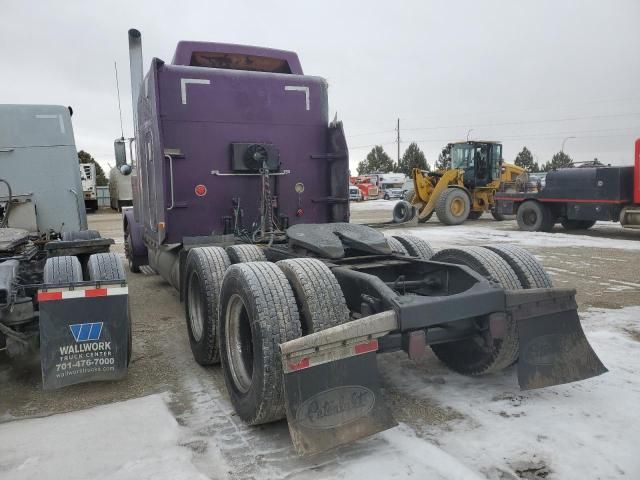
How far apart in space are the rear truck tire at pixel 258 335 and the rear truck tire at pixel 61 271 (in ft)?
4.05

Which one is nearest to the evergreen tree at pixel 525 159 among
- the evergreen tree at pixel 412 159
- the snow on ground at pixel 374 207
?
the evergreen tree at pixel 412 159

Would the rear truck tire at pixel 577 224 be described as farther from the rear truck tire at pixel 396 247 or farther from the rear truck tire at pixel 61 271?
the rear truck tire at pixel 61 271

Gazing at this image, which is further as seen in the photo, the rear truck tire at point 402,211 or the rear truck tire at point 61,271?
Result: the rear truck tire at point 402,211

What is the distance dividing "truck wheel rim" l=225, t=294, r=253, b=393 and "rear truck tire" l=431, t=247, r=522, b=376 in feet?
5.46

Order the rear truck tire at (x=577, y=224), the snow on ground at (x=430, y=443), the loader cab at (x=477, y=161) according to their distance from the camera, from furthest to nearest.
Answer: the loader cab at (x=477, y=161) → the rear truck tire at (x=577, y=224) → the snow on ground at (x=430, y=443)

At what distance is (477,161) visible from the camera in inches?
816

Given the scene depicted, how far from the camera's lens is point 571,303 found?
362cm

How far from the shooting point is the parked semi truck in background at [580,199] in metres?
13.8

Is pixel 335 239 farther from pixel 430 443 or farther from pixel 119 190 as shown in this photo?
pixel 119 190

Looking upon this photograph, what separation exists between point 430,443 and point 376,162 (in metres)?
86.8

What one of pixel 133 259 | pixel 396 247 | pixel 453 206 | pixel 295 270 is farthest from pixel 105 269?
pixel 453 206

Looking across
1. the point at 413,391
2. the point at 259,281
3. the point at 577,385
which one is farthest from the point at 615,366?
the point at 259,281

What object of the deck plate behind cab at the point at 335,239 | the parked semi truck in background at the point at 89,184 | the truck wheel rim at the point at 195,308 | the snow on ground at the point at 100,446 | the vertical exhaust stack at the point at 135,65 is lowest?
the snow on ground at the point at 100,446

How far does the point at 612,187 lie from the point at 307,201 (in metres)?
10.8
